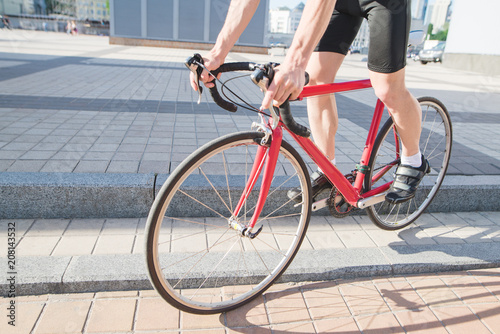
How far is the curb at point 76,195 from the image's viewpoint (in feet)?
8.72

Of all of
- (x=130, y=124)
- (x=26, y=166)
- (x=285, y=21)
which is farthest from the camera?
(x=285, y=21)

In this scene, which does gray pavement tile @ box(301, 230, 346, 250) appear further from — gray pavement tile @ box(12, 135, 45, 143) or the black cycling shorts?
gray pavement tile @ box(12, 135, 45, 143)

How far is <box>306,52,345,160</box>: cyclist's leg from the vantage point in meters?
2.45

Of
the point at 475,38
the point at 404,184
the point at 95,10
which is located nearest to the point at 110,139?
the point at 404,184

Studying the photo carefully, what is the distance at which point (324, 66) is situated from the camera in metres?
2.45

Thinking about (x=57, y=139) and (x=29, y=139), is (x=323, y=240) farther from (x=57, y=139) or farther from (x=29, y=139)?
(x=29, y=139)

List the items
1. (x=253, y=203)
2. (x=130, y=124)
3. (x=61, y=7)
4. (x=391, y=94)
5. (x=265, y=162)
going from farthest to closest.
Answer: (x=61, y=7)
(x=130, y=124)
(x=253, y=203)
(x=391, y=94)
(x=265, y=162)

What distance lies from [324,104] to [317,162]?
565mm

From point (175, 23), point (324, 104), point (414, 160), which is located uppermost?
point (175, 23)

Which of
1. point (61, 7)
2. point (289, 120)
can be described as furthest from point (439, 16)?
point (289, 120)

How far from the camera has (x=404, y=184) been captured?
250cm

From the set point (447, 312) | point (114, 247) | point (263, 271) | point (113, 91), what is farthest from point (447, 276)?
point (113, 91)

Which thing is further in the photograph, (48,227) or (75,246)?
(48,227)

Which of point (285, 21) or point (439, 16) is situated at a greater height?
point (439, 16)
